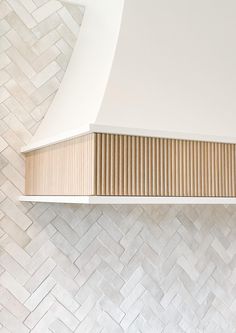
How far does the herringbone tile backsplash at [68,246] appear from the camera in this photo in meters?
1.37

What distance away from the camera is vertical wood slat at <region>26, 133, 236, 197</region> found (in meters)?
1.00

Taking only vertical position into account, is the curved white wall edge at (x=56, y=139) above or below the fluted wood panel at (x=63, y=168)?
above

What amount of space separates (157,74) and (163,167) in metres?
0.25

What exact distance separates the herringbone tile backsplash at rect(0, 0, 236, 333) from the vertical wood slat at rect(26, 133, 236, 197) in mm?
187

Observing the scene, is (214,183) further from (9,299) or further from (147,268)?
(9,299)

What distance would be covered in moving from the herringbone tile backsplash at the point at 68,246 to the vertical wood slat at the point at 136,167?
187 millimetres

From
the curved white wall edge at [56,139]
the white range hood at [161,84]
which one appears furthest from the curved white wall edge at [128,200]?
the curved white wall edge at [56,139]

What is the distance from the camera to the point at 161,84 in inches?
45.4

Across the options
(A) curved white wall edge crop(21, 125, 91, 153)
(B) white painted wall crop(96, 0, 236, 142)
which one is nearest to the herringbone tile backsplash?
(A) curved white wall edge crop(21, 125, 91, 153)

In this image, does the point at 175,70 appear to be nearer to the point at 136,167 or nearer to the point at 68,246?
the point at 136,167

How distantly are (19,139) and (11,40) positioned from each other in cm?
31

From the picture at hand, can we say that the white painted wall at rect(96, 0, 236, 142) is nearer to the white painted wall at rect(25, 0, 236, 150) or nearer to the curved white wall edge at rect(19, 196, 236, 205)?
the white painted wall at rect(25, 0, 236, 150)

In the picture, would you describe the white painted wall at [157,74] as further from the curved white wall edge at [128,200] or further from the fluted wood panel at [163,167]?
the curved white wall edge at [128,200]

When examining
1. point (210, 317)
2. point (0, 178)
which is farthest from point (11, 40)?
point (210, 317)
